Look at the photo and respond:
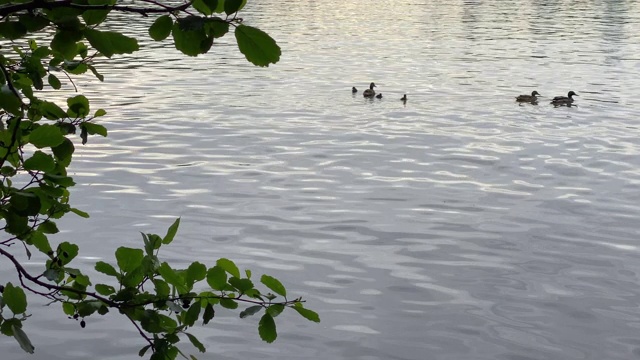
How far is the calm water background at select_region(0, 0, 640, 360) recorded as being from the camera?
1227 cm

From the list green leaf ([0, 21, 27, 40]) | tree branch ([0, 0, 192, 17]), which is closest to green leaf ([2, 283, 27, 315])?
green leaf ([0, 21, 27, 40])

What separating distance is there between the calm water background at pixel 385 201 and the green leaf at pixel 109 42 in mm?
8233

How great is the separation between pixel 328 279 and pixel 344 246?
4.92ft

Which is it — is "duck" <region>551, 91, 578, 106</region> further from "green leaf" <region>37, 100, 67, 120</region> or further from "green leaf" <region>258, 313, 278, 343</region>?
"green leaf" <region>258, 313, 278, 343</region>

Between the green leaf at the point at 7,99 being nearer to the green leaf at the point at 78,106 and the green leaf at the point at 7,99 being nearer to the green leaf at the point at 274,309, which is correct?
the green leaf at the point at 274,309

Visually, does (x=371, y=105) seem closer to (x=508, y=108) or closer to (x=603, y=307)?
(x=508, y=108)

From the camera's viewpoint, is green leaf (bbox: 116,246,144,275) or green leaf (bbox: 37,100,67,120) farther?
green leaf (bbox: 37,100,67,120)

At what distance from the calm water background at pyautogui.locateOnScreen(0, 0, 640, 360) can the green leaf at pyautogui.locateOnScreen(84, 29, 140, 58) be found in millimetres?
8233

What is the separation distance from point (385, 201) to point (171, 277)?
14030 millimetres

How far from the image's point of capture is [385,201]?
18188mm

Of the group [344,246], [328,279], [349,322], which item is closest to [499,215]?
[344,246]

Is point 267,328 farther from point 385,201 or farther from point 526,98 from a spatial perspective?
point 526,98

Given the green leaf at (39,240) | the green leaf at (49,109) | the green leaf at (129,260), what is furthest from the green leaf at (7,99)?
the green leaf at (49,109)

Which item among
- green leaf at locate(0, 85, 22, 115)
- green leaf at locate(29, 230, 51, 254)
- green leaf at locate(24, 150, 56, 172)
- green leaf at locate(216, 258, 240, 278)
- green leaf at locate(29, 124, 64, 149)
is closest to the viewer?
green leaf at locate(0, 85, 22, 115)
